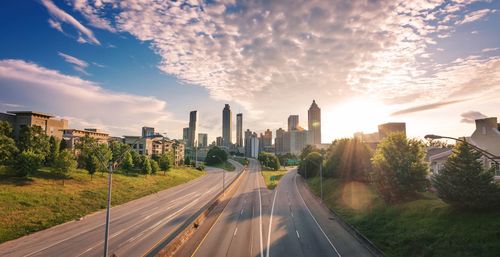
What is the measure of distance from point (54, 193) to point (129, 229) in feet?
68.8

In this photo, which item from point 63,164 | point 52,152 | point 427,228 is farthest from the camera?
point 52,152

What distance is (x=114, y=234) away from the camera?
1264 inches

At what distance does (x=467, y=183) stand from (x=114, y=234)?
35.9 m

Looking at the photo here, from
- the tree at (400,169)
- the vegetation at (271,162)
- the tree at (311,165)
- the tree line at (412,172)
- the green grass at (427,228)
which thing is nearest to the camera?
the green grass at (427,228)

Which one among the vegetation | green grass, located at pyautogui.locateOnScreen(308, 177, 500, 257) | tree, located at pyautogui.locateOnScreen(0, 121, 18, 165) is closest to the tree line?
green grass, located at pyautogui.locateOnScreen(308, 177, 500, 257)

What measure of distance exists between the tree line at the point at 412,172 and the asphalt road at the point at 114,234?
27924mm

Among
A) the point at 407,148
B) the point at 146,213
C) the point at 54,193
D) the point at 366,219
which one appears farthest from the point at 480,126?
the point at 54,193

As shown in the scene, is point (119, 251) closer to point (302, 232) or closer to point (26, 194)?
point (302, 232)

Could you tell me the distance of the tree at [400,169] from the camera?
3534 centimetres

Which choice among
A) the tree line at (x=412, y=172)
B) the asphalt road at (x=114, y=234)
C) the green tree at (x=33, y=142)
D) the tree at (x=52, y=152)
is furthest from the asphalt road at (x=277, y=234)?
the green tree at (x=33, y=142)

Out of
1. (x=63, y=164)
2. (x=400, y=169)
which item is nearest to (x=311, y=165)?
(x=400, y=169)

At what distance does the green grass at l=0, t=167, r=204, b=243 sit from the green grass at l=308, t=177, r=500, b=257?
127ft

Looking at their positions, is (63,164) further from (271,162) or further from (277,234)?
(271,162)

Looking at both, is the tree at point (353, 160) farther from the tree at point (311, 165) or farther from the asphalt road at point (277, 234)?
the tree at point (311, 165)
